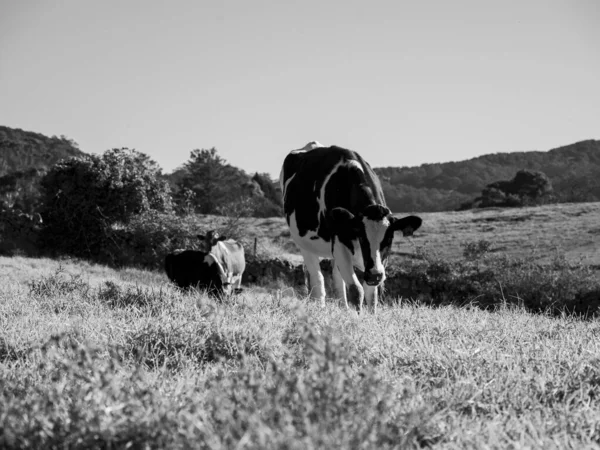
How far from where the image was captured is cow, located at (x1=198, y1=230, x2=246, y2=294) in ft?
43.0

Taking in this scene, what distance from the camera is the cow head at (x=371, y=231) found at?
6.79 m

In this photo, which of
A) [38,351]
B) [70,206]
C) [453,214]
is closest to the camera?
[38,351]

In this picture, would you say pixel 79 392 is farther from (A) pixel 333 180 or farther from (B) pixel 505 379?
(A) pixel 333 180

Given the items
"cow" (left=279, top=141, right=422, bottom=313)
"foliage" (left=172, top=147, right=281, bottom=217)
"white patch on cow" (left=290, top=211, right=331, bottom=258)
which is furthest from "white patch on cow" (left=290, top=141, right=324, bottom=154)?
"foliage" (left=172, top=147, right=281, bottom=217)

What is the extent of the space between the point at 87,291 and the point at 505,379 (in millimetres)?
5873

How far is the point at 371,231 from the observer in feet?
22.4

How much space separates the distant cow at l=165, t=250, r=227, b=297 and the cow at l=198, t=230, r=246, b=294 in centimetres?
11

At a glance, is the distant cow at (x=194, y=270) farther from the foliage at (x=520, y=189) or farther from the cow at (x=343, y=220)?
the foliage at (x=520, y=189)

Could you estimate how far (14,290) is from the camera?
8297 millimetres

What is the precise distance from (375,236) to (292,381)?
4426 millimetres

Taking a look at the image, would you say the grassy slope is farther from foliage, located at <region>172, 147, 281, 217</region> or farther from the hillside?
the hillside

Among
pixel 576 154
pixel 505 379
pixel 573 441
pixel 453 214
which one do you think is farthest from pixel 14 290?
pixel 576 154

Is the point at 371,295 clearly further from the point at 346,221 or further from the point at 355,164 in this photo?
the point at 355,164

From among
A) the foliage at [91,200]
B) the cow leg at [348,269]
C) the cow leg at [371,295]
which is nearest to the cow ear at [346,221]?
the cow leg at [348,269]
